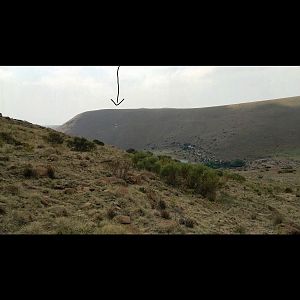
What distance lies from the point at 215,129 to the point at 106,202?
216ft

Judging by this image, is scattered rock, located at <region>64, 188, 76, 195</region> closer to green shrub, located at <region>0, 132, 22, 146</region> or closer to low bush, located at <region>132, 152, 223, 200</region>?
low bush, located at <region>132, 152, 223, 200</region>

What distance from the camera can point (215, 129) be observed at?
2931 inches

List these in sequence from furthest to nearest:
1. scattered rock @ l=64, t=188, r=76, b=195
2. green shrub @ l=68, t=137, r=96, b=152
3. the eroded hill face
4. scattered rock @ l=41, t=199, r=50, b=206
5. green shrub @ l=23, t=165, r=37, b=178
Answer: green shrub @ l=68, t=137, r=96, b=152 < green shrub @ l=23, t=165, r=37, b=178 < scattered rock @ l=64, t=188, r=76, b=195 < scattered rock @ l=41, t=199, r=50, b=206 < the eroded hill face

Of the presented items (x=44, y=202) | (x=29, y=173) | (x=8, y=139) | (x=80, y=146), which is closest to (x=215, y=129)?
(x=80, y=146)

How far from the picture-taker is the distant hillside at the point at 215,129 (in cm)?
6158

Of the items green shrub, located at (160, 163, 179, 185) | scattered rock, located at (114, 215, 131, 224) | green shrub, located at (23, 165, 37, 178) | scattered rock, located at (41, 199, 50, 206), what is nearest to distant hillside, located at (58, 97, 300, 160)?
green shrub, located at (160, 163, 179, 185)

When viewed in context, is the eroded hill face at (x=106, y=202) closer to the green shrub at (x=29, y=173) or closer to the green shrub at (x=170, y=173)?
the green shrub at (x=29, y=173)

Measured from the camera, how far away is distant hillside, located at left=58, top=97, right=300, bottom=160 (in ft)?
202

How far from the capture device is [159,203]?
1100 centimetres

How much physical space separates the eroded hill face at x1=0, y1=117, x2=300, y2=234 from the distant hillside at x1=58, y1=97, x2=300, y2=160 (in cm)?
4343

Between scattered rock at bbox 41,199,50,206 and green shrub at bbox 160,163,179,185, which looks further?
green shrub at bbox 160,163,179,185

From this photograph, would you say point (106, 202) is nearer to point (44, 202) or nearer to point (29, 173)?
point (44, 202)
